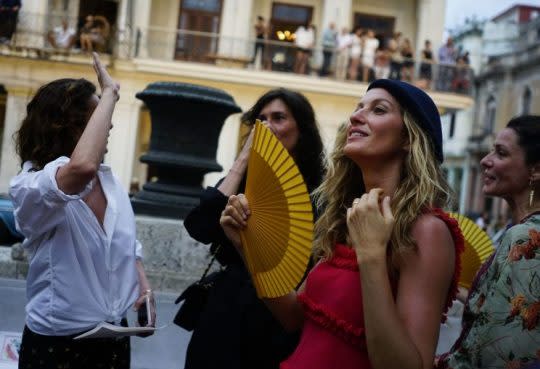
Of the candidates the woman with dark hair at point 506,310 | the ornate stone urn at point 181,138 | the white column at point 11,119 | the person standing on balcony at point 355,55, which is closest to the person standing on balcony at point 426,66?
the person standing on balcony at point 355,55

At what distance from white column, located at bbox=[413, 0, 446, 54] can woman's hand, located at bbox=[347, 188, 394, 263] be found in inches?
994

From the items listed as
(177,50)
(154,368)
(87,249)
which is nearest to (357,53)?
(177,50)

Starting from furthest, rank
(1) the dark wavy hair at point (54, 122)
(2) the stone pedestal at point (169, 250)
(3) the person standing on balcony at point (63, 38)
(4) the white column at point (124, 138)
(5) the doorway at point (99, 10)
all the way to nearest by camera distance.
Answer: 1. (5) the doorway at point (99, 10)
2. (4) the white column at point (124, 138)
3. (3) the person standing on balcony at point (63, 38)
4. (2) the stone pedestal at point (169, 250)
5. (1) the dark wavy hair at point (54, 122)

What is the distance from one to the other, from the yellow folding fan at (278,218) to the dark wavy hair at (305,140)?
55.4 inches

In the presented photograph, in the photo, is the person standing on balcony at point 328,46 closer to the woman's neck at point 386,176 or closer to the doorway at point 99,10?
the doorway at point 99,10


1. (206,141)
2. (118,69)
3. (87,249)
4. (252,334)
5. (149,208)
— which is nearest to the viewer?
(87,249)

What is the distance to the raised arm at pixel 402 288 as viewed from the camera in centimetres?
216

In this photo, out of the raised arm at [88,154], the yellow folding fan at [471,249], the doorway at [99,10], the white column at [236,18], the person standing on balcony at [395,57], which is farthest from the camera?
the doorway at [99,10]

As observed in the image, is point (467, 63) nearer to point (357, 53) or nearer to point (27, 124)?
point (357, 53)

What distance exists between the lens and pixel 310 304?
2498mm

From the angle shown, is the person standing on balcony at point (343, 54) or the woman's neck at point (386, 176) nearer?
the woman's neck at point (386, 176)

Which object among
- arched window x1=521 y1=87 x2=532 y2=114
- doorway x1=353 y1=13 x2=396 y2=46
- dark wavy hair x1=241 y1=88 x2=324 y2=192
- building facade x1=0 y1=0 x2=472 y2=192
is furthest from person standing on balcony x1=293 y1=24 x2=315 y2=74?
arched window x1=521 y1=87 x2=532 y2=114

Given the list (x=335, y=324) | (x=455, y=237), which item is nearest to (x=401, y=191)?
(x=455, y=237)

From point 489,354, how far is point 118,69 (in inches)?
908
